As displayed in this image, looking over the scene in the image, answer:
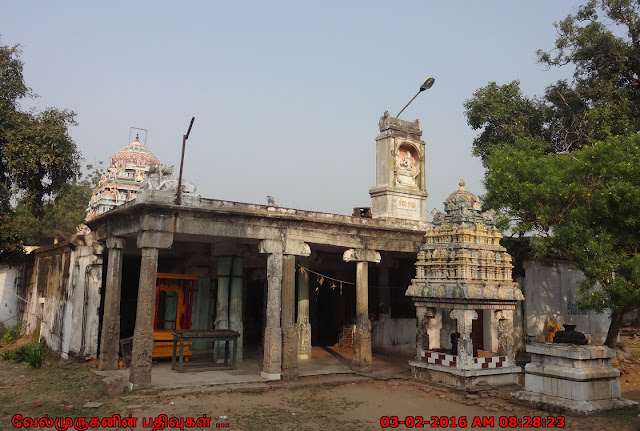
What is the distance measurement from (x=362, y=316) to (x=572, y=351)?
559 centimetres

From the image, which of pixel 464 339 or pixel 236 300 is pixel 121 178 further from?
pixel 464 339

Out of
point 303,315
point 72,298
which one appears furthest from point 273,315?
point 72,298

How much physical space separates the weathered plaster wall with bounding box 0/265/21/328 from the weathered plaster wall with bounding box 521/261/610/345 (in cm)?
2034

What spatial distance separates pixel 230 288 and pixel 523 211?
8.19 metres

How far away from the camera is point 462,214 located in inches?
483

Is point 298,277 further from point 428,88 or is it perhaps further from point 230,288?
point 428,88

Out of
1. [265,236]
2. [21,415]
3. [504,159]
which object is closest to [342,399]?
[265,236]

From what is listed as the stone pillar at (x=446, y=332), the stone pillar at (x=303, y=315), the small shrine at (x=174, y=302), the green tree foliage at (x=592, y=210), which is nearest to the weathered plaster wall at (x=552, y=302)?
the green tree foliage at (x=592, y=210)

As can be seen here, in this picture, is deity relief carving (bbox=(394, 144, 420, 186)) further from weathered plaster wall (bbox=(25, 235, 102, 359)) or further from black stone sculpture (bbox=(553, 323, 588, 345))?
weathered plaster wall (bbox=(25, 235, 102, 359))

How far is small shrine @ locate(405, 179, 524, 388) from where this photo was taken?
→ 1152 cm

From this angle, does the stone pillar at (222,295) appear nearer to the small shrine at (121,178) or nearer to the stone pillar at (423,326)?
the stone pillar at (423,326)

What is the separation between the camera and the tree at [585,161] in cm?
1070

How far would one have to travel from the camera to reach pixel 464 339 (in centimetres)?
1149

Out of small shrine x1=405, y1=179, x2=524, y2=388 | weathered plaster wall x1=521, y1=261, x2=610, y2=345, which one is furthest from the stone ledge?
weathered plaster wall x1=521, y1=261, x2=610, y2=345
